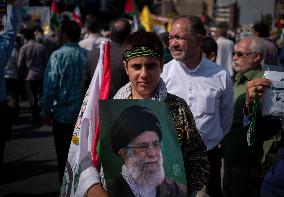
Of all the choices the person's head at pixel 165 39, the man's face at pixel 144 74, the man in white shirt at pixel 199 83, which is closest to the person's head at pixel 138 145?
the man's face at pixel 144 74

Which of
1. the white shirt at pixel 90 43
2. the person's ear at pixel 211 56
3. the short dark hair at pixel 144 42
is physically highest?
the short dark hair at pixel 144 42

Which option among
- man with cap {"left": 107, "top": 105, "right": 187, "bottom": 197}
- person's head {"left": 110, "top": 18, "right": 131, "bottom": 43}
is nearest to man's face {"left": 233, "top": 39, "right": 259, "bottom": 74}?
person's head {"left": 110, "top": 18, "right": 131, "bottom": 43}

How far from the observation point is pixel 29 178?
599 centimetres

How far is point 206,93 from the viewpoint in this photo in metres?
3.83

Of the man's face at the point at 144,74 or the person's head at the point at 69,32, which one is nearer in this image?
the man's face at the point at 144,74

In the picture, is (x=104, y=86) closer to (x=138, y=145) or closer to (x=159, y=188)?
(x=138, y=145)

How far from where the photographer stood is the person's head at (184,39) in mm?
3818

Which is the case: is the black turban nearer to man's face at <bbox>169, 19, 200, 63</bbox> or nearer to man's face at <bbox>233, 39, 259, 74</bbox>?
man's face at <bbox>169, 19, 200, 63</bbox>

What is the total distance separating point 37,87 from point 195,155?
7.89m

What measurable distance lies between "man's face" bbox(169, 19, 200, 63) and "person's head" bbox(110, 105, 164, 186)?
1.66 m

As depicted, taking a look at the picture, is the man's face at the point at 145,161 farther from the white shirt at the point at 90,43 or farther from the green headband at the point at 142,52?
the white shirt at the point at 90,43

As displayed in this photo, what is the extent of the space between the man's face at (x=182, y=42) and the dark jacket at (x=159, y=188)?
1.76 metres

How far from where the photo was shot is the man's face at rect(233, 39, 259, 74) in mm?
4160

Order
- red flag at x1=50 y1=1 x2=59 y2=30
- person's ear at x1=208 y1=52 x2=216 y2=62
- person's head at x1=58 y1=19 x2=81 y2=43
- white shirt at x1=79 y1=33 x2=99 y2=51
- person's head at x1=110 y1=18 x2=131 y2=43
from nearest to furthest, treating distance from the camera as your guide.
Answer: person's head at x1=58 y1=19 x2=81 y2=43 → person's head at x1=110 y1=18 x2=131 y2=43 → person's ear at x1=208 y1=52 x2=216 y2=62 → white shirt at x1=79 y1=33 x2=99 y2=51 → red flag at x1=50 y1=1 x2=59 y2=30
